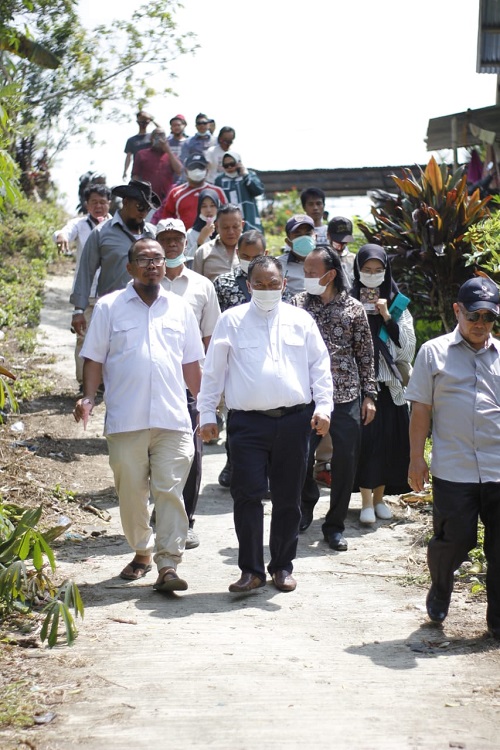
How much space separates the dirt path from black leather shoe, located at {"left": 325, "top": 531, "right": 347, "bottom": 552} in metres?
0.07

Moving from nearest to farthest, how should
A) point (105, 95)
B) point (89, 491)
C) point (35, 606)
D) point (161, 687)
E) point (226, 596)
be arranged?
point (161, 687), point (35, 606), point (226, 596), point (89, 491), point (105, 95)

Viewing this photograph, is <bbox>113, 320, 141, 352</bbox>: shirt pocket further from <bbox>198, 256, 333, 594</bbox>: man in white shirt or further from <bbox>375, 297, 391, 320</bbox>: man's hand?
<bbox>375, 297, 391, 320</bbox>: man's hand

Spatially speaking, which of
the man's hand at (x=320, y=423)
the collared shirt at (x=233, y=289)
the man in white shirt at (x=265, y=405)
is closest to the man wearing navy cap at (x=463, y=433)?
the man's hand at (x=320, y=423)

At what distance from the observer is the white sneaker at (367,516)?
8.45 m

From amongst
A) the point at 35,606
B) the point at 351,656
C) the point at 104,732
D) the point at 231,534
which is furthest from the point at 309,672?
the point at 231,534

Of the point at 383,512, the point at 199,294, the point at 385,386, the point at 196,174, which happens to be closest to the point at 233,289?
the point at 199,294

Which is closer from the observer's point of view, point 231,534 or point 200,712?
point 200,712

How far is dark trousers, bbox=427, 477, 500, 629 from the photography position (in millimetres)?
5855

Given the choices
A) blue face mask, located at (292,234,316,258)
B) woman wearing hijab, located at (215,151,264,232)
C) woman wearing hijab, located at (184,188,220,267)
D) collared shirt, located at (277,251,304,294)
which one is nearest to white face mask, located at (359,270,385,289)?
blue face mask, located at (292,234,316,258)

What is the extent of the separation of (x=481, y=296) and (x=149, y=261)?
2094mm

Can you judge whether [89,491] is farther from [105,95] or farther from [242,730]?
[105,95]

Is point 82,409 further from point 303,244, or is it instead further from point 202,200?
point 202,200

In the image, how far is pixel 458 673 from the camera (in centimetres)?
535

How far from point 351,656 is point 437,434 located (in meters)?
1.25
